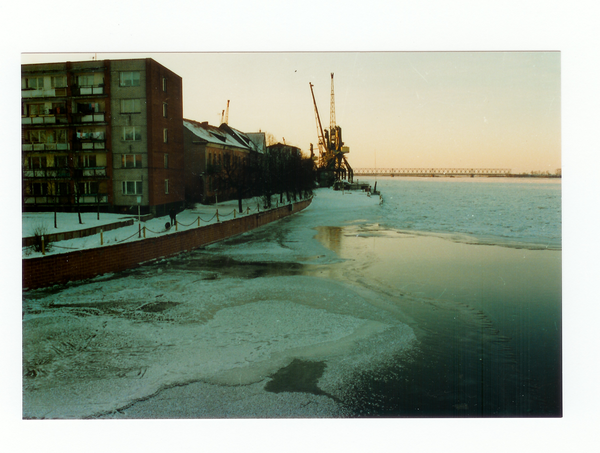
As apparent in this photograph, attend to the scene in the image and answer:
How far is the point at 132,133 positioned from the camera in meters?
24.2

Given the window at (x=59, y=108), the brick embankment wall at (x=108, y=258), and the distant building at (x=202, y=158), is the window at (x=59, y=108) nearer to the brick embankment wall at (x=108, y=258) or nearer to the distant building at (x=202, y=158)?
the brick embankment wall at (x=108, y=258)

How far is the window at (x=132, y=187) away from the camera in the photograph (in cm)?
2362

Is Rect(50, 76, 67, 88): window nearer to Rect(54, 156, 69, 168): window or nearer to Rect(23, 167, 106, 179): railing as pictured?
Rect(23, 167, 106, 179): railing

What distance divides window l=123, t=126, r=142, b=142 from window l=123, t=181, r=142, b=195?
7.30ft

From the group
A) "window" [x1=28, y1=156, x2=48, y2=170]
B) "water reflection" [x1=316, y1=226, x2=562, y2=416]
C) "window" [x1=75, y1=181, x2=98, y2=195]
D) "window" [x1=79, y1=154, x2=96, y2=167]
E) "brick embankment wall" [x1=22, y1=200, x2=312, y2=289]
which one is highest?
"window" [x1=79, y1=154, x2=96, y2=167]

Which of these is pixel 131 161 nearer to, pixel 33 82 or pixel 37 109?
pixel 37 109

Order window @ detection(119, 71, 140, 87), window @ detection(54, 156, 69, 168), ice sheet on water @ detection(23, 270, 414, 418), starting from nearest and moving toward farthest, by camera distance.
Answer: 1. ice sheet on water @ detection(23, 270, 414, 418)
2. window @ detection(54, 156, 69, 168)
3. window @ detection(119, 71, 140, 87)

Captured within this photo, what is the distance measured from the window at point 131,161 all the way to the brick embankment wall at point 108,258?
6.80 m

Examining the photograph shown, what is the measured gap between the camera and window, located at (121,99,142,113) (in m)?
23.6

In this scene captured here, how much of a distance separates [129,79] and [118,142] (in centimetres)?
318

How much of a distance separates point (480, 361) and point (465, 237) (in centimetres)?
1629

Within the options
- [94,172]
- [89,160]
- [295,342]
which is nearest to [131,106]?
[89,160]

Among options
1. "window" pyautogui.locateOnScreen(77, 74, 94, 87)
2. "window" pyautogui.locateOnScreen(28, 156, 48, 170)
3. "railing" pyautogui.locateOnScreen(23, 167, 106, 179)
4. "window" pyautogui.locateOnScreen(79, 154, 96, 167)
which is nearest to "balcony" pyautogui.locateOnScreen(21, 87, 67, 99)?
"window" pyautogui.locateOnScreen(77, 74, 94, 87)

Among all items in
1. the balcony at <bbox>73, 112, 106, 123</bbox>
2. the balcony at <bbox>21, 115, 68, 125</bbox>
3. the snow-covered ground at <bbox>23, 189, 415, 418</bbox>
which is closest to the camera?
the snow-covered ground at <bbox>23, 189, 415, 418</bbox>
